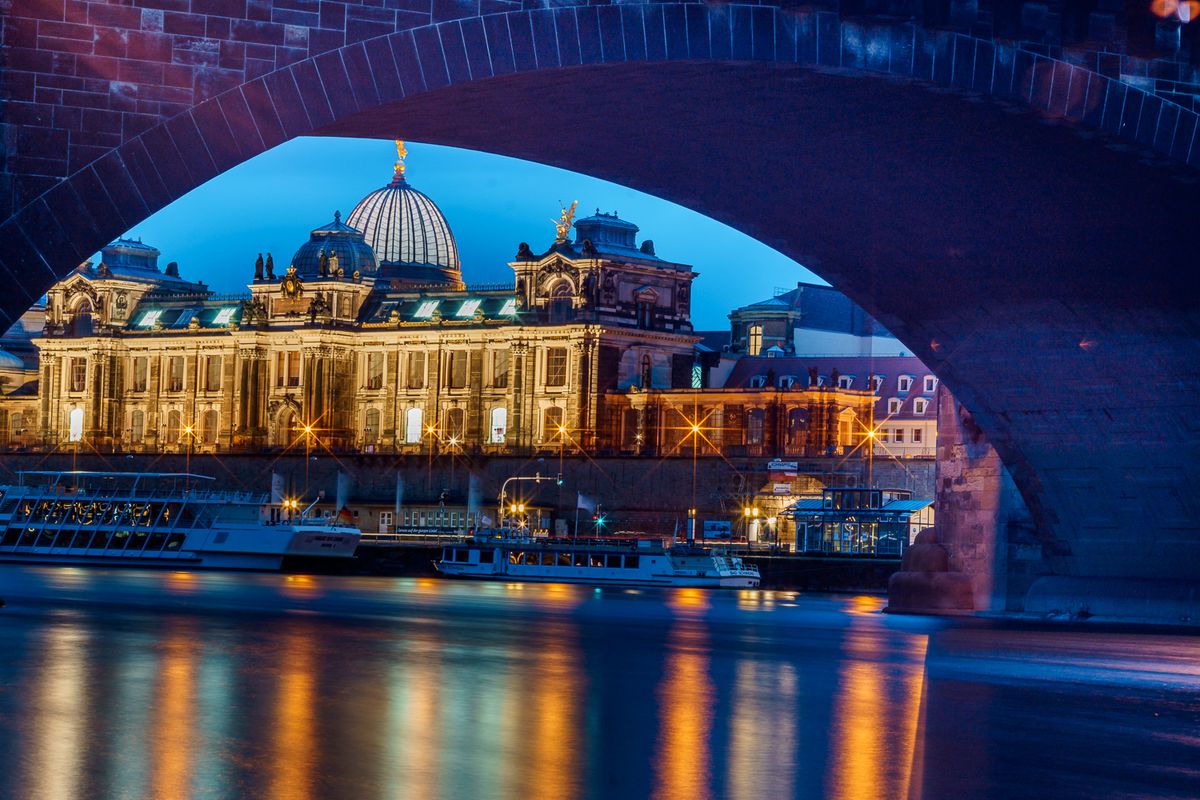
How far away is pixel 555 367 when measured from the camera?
451 feet

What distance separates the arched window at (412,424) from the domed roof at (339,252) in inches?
434

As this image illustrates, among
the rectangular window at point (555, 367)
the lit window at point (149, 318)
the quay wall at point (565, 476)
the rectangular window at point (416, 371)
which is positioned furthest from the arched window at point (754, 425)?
the lit window at point (149, 318)

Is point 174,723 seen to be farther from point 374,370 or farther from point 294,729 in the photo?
point 374,370

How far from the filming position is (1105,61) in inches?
1051

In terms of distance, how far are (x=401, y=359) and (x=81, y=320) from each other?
27676 millimetres

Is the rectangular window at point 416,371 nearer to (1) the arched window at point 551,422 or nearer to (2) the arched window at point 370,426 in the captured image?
(2) the arched window at point 370,426

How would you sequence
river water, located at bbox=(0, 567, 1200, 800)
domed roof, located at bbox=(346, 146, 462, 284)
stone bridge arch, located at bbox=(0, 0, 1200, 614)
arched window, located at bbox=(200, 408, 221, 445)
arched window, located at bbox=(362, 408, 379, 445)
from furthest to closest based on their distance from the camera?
1. domed roof, located at bbox=(346, 146, 462, 284)
2. arched window, located at bbox=(200, 408, 221, 445)
3. arched window, located at bbox=(362, 408, 379, 445)
4. stone bridge arch, located at bbox=(0, 0, 1200, 614)
5. river water, located at bbox=(0, 567, 1200, 800)

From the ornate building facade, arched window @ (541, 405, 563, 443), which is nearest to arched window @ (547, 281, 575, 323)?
the ornate building facade

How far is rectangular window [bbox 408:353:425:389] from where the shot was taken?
144625 mm

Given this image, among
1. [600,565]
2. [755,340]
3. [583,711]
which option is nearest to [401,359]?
[755,340]

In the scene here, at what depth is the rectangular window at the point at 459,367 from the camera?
5625 inches

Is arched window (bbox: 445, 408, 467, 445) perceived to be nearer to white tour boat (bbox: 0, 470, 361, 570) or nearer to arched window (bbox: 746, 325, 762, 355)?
arched window (bbox: 746, 325, 762, 355)

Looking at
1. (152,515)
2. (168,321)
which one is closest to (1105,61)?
(152,515)

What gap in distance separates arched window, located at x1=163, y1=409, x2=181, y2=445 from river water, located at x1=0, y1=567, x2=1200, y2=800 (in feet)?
361
